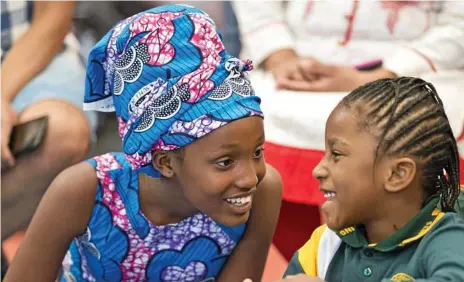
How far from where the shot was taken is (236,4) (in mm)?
2557

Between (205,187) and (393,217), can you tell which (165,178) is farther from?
(393,217)

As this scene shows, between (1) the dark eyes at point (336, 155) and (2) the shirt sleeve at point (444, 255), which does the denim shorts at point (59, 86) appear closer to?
(1) the dark eyes at point (336, 155)

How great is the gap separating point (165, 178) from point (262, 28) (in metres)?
0.95

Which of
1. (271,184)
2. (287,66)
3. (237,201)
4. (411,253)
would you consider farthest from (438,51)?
(411,253)

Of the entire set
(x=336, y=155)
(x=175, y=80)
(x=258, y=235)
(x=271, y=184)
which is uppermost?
(x=175, y=80)

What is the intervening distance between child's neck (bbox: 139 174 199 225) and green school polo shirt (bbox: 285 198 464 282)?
0.40 meters

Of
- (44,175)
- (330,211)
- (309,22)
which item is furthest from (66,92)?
(330,211)

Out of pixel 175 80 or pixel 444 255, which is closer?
pixel 444 255

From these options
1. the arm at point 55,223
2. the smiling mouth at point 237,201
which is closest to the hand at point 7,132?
the arm at point 55,223

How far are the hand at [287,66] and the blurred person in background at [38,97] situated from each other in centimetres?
56

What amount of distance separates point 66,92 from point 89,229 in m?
0.86

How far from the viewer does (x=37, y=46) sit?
2531 millimetres

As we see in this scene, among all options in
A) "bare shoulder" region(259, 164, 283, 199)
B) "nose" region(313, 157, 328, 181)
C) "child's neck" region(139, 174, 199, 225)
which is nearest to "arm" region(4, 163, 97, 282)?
"child's neck" region(139, 174, 199, 225)

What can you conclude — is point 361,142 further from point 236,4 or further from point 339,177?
point 236,4
